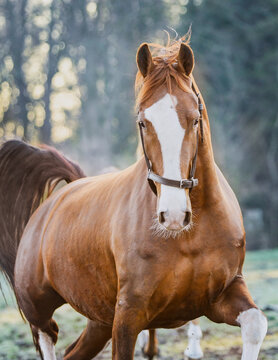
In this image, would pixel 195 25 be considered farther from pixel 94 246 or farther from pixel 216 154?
pixel 94 246

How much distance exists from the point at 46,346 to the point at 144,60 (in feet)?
9.20

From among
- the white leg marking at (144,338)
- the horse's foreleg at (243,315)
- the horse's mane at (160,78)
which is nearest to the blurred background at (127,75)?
the white leg marking at (144,338)

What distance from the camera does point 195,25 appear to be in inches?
879

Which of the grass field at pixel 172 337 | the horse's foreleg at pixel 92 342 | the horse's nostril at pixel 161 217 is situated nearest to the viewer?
the horse's nostril at pixel 161 217

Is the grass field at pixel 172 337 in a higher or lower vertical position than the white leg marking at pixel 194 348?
lower

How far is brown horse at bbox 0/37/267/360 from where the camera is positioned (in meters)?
2.81

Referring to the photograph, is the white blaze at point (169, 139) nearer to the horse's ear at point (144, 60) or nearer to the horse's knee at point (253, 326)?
the horse's ear at point (144, 60)

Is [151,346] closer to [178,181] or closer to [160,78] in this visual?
[178,181]

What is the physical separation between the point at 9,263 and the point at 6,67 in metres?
17.4

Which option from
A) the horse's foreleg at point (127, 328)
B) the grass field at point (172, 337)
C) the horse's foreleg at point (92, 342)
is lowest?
the grass field at point (172, 337)

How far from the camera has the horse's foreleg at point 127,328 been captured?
10.0 feet

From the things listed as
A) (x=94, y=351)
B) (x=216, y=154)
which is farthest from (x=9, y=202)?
(x=216, y=154)

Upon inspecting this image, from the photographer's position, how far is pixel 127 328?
3055mm

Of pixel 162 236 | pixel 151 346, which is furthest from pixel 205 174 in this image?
pixel 151 346
